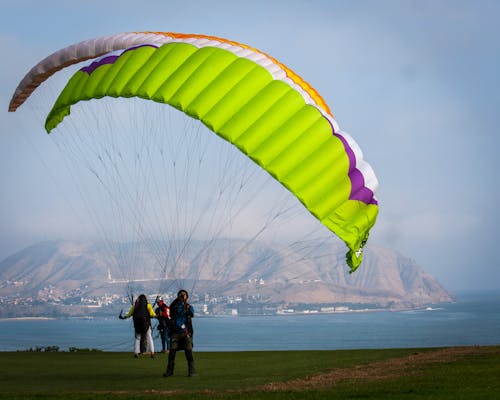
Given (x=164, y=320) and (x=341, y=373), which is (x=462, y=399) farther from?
(x=164, y=320)

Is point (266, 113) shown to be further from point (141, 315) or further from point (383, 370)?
point (141, 315)

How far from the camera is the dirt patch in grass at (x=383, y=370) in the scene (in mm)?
13602

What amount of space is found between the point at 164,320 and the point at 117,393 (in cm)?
699

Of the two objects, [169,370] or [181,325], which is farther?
[169,370]

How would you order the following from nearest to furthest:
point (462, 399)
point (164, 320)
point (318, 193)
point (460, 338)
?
point (462, 399) < point (318, 193) < point (164, 320) < point (460, 338)

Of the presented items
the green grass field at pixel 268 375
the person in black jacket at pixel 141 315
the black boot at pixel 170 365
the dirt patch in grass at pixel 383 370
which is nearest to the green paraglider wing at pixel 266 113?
the dirt patch in grass at pixel 383 370

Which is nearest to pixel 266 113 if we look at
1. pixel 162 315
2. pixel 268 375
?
pixel 268 375

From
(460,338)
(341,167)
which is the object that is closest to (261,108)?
(341,167)

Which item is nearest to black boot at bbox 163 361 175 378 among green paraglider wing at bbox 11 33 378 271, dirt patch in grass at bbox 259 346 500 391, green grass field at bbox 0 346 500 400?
green grass field at bbox 0 346 500 400

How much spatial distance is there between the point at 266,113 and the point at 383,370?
532cm

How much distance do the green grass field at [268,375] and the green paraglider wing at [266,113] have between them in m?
2.30

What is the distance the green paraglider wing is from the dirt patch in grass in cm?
205

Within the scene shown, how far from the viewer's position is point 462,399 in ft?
37.5

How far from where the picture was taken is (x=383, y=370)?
15.5 meters
